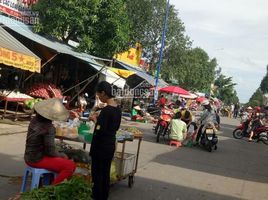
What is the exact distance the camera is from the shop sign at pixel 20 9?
663 inches

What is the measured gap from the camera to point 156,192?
7.97 meters

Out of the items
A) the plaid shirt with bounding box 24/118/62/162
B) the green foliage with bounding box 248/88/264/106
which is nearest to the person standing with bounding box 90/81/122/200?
the plaid shirt with bounding box 24/118/62/162

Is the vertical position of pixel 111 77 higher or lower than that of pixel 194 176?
higher

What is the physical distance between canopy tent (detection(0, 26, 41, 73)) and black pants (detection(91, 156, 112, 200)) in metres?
6.88

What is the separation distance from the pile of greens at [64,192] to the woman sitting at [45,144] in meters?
0.81

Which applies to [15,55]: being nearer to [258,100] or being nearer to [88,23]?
[88,23]

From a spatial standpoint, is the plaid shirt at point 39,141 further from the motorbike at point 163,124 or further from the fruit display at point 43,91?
the fruit display at point 43,91

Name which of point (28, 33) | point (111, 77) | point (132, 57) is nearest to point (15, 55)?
point (28, 33)

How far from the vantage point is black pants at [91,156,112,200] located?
20.1 ft

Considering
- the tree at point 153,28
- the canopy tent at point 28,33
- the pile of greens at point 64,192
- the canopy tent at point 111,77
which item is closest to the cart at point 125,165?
the pile of greens at point 64,192

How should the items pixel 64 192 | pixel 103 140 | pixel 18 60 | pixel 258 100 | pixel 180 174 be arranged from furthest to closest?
pixel 258 100 → pixel 18 60 → pixel 180 174 → pixel 103 140 → pixel 64 192

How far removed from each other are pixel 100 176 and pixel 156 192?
2.07 m

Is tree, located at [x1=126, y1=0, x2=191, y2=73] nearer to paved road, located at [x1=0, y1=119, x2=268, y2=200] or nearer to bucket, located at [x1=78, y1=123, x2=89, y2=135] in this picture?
paved road, located at [x1=0, y1=119, x2=268, y2=200]

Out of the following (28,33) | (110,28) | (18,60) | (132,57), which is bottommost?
(18,60)
